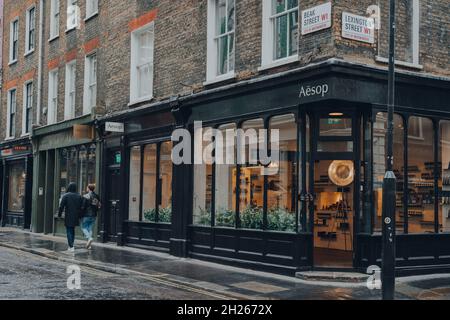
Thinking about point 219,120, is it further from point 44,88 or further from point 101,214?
point 44,88

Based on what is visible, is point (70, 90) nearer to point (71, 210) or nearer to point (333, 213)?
point (71, 210)

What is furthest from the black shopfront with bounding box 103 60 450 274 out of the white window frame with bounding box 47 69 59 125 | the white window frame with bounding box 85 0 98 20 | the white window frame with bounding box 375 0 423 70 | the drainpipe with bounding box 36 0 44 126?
the drainpipe with bounding box 36 0 44 126

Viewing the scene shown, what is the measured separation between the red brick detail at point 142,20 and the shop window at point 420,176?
8.21m

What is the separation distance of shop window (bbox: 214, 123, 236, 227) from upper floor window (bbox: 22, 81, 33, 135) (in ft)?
45.6

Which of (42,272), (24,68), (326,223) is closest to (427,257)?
(326,223)

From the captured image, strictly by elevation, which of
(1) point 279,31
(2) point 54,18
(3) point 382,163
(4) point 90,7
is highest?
(2) point 54,18

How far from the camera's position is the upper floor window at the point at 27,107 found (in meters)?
25.8

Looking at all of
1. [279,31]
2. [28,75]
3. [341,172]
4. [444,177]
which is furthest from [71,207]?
[28,75]

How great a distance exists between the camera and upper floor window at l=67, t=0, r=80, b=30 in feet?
72.4

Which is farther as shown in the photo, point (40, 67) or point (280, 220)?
point (40, 67)

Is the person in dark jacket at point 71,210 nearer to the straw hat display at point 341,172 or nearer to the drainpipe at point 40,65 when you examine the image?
the straw hat display at point 341,172

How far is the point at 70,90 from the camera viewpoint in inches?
881

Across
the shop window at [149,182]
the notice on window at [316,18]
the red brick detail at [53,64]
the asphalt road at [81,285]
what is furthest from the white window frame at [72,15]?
the notice on window at [316,18]

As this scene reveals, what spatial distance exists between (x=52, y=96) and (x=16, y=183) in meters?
5.55
